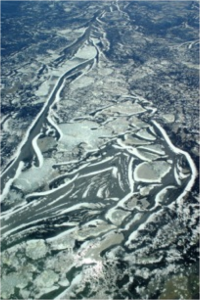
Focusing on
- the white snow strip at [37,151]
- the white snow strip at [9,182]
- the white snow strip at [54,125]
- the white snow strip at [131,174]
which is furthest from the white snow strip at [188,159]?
the white snow strip at [9,182]

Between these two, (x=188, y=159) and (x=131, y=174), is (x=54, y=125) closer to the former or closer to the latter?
(x=131, y=174)

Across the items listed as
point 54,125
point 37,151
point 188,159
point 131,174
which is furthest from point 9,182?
point 188,159

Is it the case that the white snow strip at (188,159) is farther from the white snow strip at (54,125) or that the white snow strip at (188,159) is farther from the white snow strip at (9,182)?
the white snow strip at (9,182)

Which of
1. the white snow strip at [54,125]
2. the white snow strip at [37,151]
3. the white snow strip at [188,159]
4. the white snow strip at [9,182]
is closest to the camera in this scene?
the white snow strip at [9,182]

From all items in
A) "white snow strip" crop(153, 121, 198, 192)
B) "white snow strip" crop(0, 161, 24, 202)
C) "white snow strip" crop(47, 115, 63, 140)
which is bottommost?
"white snow strip" crop(153, 121, 198, 192)

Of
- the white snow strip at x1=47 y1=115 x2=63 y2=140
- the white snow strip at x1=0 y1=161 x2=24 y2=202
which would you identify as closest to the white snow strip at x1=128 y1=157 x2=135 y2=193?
the white snow strip at x1=47 y1=115 x2=63 y2=140

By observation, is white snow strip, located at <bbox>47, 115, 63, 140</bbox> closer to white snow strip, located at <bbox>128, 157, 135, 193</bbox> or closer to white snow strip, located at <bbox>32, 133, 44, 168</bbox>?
white snow strip, located at <bbox>32, 133, 44, 168</bbox>

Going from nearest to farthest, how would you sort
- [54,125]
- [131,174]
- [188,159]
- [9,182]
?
[9,182]
[131,174]
[188,159]
[54,125]

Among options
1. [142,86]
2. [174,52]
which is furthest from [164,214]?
[174,52]

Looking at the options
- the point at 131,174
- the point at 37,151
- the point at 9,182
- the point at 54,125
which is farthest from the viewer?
the point at 54,125

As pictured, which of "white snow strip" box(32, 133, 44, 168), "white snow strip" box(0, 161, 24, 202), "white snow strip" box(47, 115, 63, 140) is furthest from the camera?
"white snow strip" box(47, 115, 63, 140)

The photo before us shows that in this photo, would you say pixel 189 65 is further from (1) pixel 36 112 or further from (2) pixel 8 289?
(2) pixel 8 289
